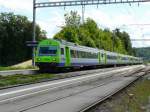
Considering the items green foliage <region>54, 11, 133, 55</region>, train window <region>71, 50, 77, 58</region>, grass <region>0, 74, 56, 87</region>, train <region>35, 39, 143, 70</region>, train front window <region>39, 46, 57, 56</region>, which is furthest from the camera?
green foliage <region>54, 11, 133, 55</region>

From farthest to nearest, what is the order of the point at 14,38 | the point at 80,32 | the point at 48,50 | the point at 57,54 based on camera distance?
the point at 14,38 < the point at 80,32 < the point at 48,50 < the point at 57,54

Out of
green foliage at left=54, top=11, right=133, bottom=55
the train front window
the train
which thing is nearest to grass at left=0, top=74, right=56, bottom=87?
the train

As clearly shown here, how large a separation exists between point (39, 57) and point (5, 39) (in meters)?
64.8

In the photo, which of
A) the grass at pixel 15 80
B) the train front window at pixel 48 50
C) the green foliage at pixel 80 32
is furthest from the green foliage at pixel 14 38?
the grass at pixel 15 80

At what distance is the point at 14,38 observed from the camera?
10819 cm

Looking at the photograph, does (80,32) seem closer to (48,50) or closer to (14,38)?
(14,38)

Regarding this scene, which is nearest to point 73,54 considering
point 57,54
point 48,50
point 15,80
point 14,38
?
point 48,50

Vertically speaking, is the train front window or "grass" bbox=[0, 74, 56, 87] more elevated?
the train front window

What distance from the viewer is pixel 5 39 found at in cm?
10712

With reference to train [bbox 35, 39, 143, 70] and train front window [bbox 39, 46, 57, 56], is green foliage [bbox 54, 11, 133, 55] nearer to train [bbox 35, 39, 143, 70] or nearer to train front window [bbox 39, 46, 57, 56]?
train [bbox 35, 39, 143, 70]

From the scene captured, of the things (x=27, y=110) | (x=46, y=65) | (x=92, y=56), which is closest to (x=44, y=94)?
(x=27, y=110)

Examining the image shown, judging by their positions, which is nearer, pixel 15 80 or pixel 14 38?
pixel 15 80

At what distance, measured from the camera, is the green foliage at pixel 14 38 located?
343 feet

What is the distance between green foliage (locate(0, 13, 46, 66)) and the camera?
4114 inches
